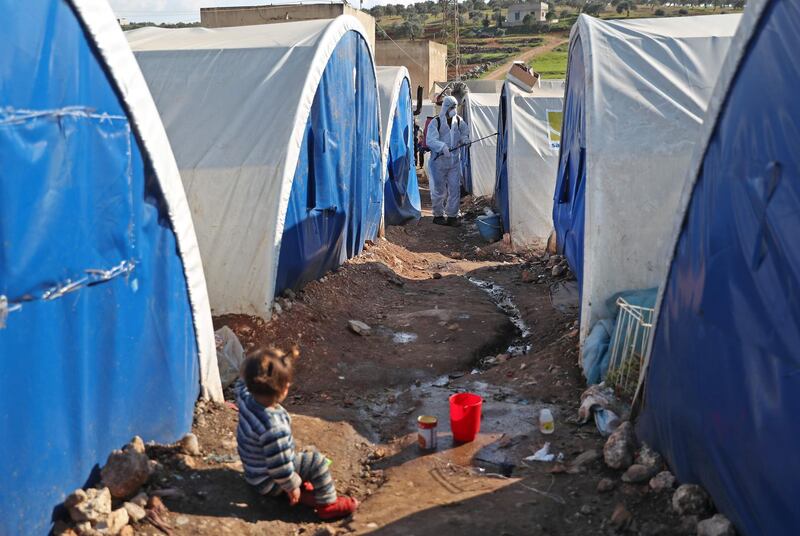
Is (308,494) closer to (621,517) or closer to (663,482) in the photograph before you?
(621,517)

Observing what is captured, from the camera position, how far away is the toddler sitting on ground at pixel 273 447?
146 inches

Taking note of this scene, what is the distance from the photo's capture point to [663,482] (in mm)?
3795

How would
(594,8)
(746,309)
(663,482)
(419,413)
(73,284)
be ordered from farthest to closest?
(594,8), (419,413), (663,482), (73,284), (746,309)

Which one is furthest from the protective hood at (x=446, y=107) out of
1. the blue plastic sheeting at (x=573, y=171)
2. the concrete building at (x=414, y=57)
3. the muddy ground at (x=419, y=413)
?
the concrete building at (x=414, y=57)

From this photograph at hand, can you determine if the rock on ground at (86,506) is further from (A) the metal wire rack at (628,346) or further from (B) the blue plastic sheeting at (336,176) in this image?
(B) the blue plastic sheeting at (336,176)

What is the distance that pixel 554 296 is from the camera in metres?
8.11

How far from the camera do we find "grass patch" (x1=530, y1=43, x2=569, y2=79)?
4292 cm

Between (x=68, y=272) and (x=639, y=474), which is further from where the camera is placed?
(x=639, y=474)

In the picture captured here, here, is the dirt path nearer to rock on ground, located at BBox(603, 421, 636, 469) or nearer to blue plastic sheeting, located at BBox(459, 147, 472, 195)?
blue plastic sheeting, located at BBox(459, 147, 472, 195)

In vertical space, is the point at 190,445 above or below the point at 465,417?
above

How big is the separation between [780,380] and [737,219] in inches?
33.0

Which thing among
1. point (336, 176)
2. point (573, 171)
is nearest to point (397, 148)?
point (336, 176)

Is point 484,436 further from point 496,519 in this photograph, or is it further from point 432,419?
point 496,519

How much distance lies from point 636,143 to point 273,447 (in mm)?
4050
